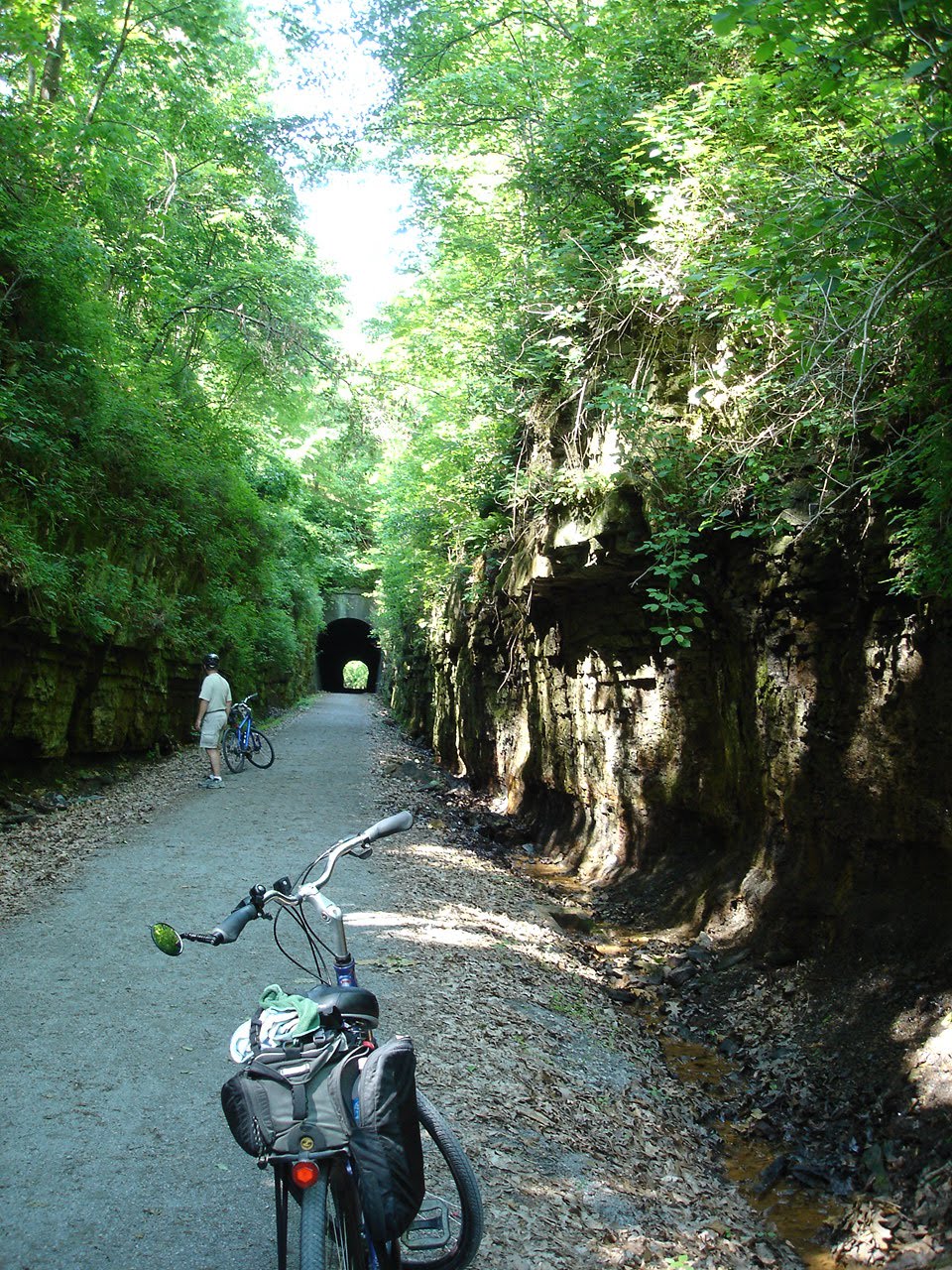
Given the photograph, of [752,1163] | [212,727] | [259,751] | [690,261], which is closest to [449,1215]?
[752,1163]

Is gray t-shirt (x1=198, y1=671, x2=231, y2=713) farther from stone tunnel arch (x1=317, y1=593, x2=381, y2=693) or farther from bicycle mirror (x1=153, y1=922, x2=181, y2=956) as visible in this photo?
stone tunnel arch (x1=317, y1=593, x2=381, y2=693)

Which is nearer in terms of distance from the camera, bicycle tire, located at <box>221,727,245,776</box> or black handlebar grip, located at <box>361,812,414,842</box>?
black handlebar grip, located at <box>361,812,414,842</box>

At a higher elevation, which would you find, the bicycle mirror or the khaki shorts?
the bicycle mirror

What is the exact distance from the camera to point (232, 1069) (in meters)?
4.48

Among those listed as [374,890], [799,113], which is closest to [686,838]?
[374,890]

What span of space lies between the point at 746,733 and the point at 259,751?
998cm

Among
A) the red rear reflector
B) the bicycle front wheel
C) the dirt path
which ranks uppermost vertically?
the red rear reflector

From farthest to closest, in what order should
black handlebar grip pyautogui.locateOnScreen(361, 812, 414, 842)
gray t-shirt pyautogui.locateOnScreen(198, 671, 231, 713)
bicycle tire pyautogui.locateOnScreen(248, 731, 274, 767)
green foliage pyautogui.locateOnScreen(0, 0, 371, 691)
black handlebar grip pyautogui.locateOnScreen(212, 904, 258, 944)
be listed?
1. bicycle tire pyautogui.locateOnScreen(248, 731, 274, 767)
2. gray t-shirt pyautogui.locateOnScreen(198, 671, 231, 713)
3. green foliage pyautogui.locateOnScreen(0, 0, 371, 691)
4. black handlebar grip pyautogui.locateOnScreen(361, 812, 414, 842)
5. black handlebar grip pyautogui.locateOnScreen(212, 904, 258, 944)

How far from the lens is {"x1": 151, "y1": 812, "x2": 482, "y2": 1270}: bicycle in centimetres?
231

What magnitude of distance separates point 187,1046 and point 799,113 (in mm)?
7449

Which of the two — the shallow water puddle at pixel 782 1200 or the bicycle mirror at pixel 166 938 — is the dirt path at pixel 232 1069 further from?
the bicycle mirror at pixel 166 938

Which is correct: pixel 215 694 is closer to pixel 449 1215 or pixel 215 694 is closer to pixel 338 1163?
pixel 449 1215

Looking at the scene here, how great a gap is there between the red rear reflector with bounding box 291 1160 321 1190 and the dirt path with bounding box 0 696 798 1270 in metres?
1.11

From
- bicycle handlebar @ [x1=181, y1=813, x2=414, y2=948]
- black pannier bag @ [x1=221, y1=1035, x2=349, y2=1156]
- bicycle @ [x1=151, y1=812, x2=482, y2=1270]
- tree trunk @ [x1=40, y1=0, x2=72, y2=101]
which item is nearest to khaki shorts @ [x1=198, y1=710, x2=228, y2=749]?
tree trunk @ [x1=40, y1=0, x2=72, y2=101]
